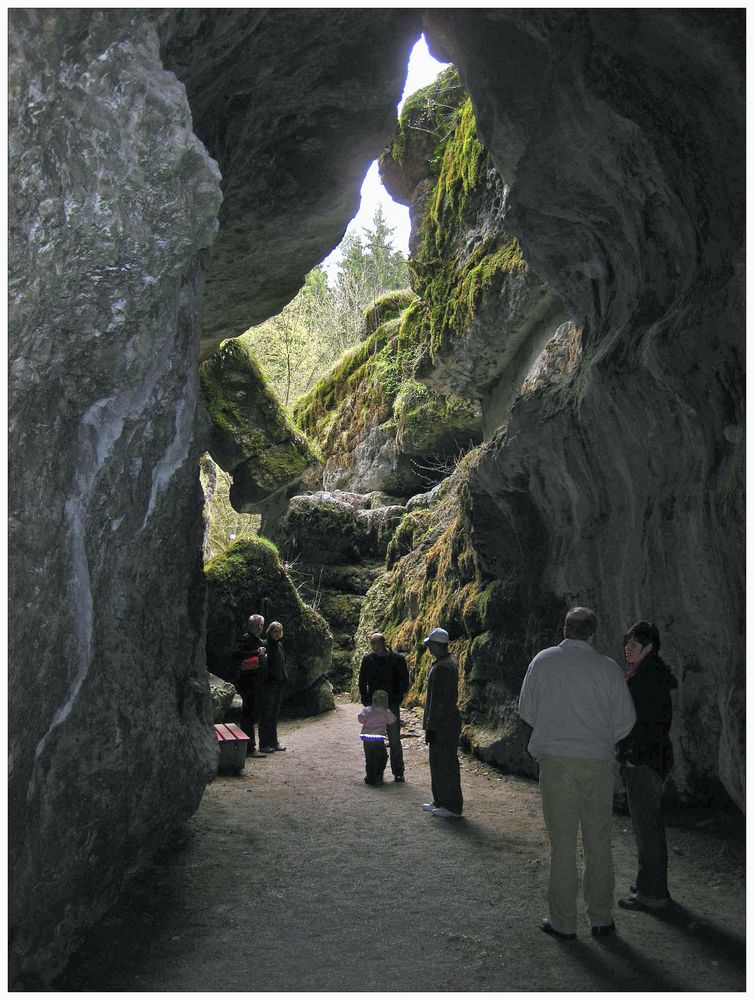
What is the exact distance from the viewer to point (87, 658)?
530cm

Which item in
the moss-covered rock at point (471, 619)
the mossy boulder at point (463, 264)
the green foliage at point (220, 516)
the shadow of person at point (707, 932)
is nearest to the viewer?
the shadow of person at point (707, 932)

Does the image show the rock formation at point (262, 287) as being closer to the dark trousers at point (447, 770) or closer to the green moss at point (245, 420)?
the dark trousers at point (447, 770)

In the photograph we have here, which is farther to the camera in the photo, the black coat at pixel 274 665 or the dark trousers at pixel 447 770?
the black coat at pixel 274 665

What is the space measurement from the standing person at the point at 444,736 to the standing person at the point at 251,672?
3927 mm

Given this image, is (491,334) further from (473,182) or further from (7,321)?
(7,321)

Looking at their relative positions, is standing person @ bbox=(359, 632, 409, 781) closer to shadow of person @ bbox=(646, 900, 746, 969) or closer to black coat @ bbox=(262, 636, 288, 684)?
black coat @ bbox=(262, 636, 288, 684)

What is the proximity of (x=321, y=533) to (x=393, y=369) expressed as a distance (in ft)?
18.2

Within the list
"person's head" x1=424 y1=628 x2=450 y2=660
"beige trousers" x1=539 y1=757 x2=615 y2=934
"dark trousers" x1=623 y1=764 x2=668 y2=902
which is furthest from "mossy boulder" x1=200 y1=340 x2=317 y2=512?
"beige trousers" x1=539 y1=757 x2=615 y2=934

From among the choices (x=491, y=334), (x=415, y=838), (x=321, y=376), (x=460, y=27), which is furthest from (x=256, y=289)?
(x=321, y=376)

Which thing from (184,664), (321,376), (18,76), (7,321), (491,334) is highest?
(321,376)

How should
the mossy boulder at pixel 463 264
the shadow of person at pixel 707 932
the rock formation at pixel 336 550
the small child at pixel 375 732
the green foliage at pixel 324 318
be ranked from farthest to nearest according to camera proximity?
1. the green foliage at pixel 324 318
2. the rock formation at pixel 336 550
3. the mossy boulder at pixel 463 264
4. the small child at pixel 375 732
5. the shadow of person at pixel 707 932

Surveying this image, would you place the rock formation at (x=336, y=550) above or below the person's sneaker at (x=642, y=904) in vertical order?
above

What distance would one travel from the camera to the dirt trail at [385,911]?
4.97 meters

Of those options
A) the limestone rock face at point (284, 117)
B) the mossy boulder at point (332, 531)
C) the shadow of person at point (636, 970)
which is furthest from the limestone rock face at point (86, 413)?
the mossy boulder at point (332, 531)
